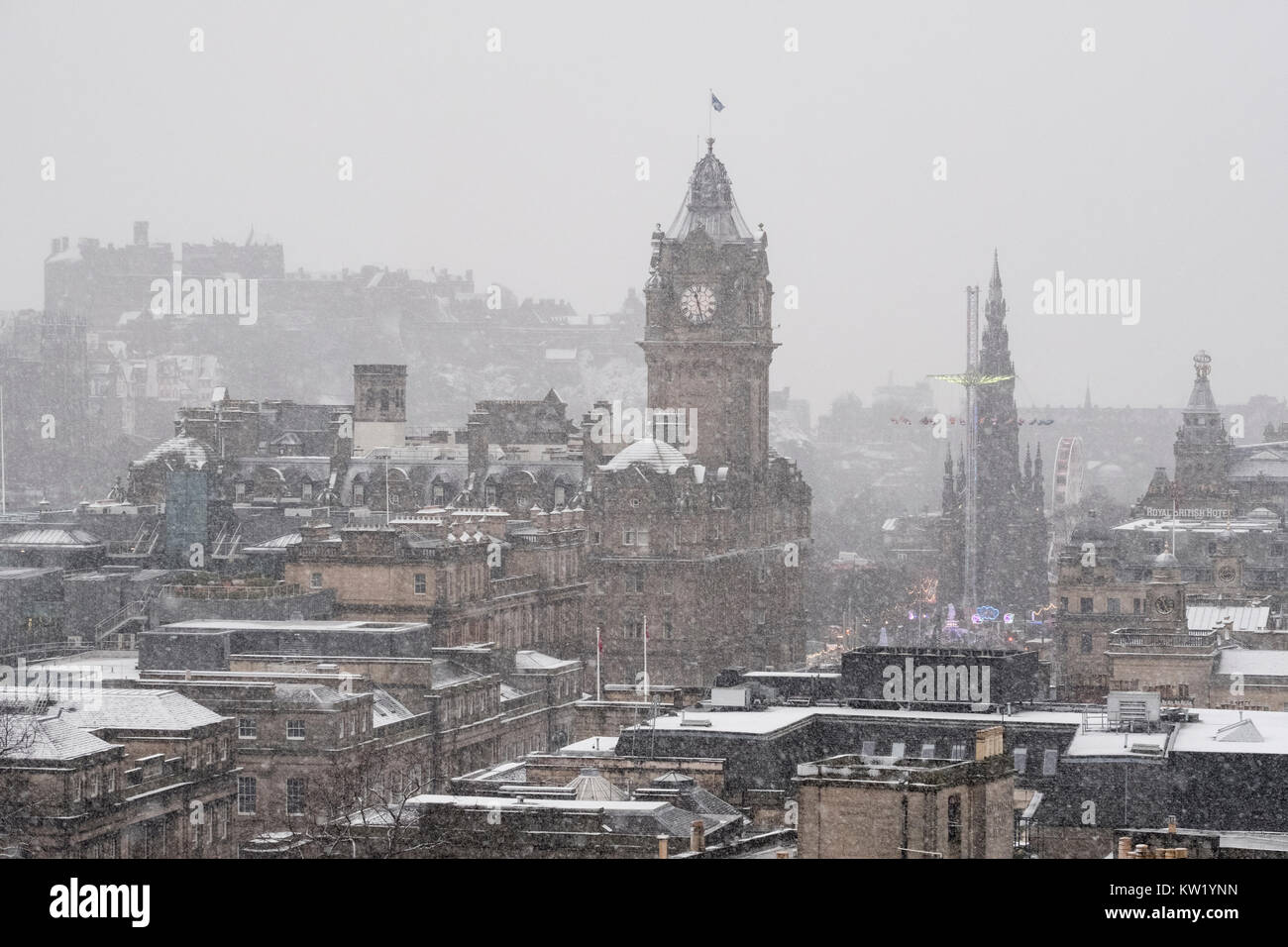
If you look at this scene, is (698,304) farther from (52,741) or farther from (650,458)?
(52,741)

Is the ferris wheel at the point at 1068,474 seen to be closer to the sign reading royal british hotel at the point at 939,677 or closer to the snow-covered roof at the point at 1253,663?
the snow-covered roof at the point at 1253,663

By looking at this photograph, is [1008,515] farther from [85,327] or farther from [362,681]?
[362,681]

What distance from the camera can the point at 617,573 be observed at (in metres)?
85.1

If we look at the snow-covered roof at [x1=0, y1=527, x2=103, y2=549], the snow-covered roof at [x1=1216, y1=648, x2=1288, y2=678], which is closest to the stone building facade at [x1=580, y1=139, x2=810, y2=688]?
the snow-covered roof at [x1=0, y1=527, x2=103, y2=549]

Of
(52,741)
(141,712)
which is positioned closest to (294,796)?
(141,712)

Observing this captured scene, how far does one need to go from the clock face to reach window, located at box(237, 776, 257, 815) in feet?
145

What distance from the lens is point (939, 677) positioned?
4744cm

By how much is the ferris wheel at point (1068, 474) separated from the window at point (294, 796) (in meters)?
85.9

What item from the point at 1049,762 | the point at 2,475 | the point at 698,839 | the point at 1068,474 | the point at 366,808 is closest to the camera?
the point at 698,839

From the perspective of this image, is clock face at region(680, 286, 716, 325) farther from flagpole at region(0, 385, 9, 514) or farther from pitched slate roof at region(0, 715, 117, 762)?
pitched slate roof at region(0, 715, 117, 762)

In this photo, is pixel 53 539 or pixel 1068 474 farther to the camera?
pixel 1068 474

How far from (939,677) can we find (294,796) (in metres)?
14.3
